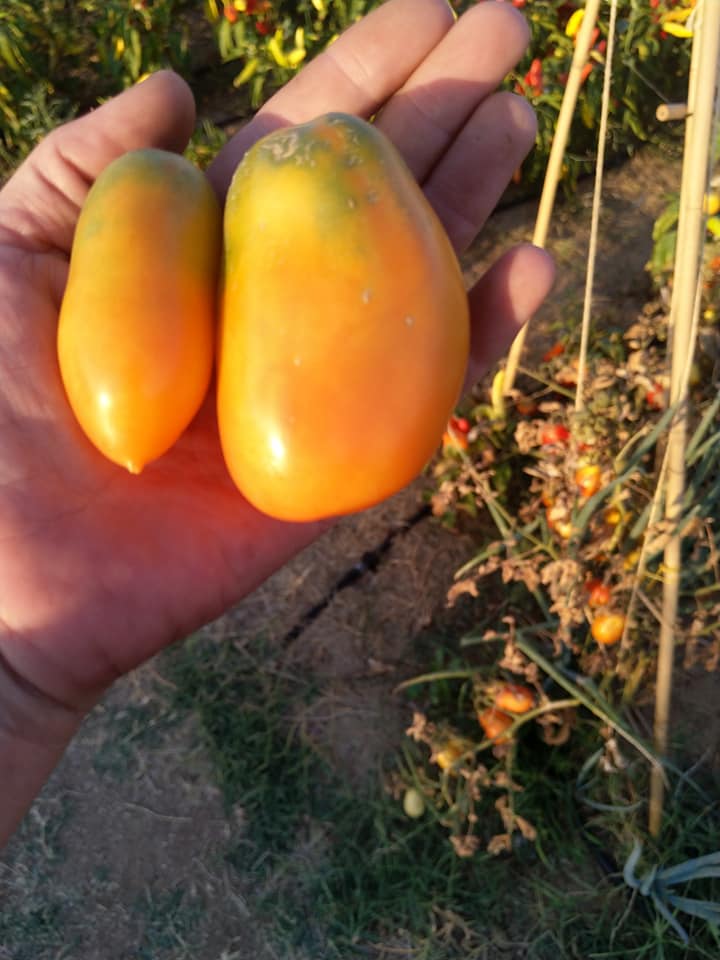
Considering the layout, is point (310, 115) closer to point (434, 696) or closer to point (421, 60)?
point (421, 60)

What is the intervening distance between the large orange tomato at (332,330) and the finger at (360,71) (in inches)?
21.1

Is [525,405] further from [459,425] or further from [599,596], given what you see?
[599,596]

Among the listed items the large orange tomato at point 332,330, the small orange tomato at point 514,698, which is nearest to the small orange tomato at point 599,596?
the small orange tomato at point 514,698

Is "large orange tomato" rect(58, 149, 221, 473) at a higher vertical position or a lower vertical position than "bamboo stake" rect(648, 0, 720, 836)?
higher

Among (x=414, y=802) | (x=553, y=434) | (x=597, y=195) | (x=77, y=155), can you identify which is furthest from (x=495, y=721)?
(x=77, y=155)

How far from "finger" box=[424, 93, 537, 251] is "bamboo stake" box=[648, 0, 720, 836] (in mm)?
325

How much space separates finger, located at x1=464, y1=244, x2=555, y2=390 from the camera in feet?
5.02

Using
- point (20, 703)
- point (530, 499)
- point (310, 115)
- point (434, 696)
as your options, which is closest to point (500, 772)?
point (434, 696)

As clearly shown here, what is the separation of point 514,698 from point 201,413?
1.03 metres

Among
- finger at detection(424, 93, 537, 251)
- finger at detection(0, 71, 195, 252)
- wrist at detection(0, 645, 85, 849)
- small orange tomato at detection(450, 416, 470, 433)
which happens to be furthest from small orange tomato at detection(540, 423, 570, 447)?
wrist at detection(0, 645, 85, 849)

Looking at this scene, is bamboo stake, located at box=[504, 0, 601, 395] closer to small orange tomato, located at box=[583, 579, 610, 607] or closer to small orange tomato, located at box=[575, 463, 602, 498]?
small orange tomato, located at box=[575, 463, 602, 498]

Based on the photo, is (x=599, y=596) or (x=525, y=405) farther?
(x=525, y=405)

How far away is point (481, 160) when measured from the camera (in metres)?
1.75

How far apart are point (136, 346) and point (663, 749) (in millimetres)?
1585
